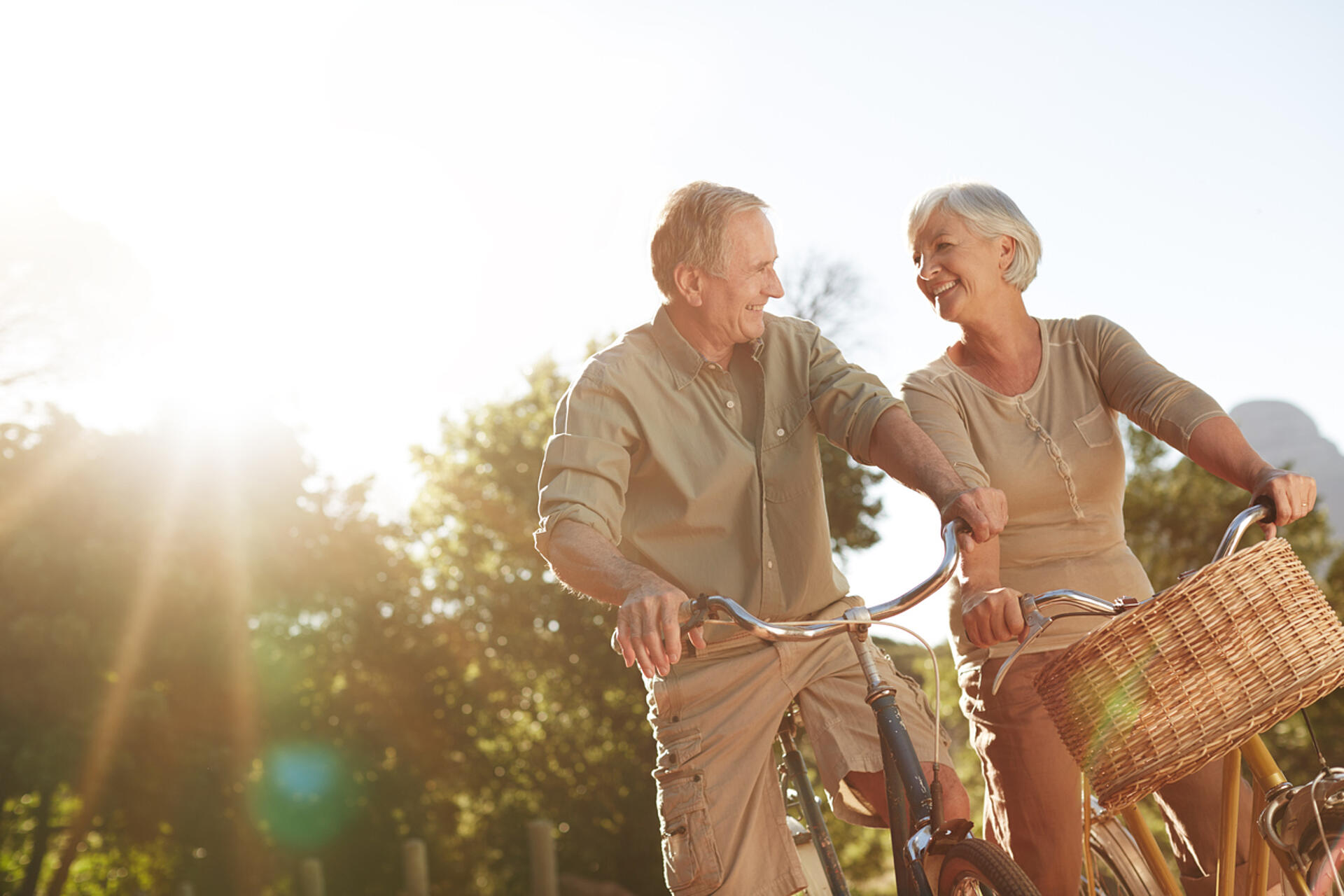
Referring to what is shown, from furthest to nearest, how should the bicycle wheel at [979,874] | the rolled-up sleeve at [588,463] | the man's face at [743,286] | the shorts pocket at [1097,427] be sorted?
1. the shorts pocket at [1097,427]
2. the man's face at [743,286]
3. the rolled-up sleeve at [588,463]
4. the bicycle wheel at [979,874]

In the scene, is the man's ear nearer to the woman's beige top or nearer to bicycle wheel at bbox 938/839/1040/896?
the woman's beige top

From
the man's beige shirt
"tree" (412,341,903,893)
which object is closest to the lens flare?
"tree" (412,341,903,893)

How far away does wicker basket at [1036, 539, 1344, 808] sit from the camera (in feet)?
6.33

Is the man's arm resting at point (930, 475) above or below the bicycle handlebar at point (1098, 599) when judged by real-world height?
above

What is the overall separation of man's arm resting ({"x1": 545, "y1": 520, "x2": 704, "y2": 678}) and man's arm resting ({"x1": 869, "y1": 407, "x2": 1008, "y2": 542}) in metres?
0.55

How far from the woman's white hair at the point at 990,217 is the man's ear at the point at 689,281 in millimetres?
644

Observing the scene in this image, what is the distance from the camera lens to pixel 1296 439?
121m

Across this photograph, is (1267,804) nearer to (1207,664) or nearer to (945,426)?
(1207,664)

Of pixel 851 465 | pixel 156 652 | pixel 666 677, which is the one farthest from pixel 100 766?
pixel 666 677

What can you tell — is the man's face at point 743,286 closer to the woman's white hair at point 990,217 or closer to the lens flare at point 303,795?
the woman's white hair at point 990,217

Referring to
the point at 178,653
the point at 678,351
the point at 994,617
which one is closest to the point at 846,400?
the point at 678,351

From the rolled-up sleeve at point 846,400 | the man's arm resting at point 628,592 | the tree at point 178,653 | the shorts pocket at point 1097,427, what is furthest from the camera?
the tree at point 178,653

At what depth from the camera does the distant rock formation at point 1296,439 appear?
367ft

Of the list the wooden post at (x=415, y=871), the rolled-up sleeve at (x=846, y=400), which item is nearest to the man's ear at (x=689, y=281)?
the rolled-up sleeve at (x=846, y=400)
